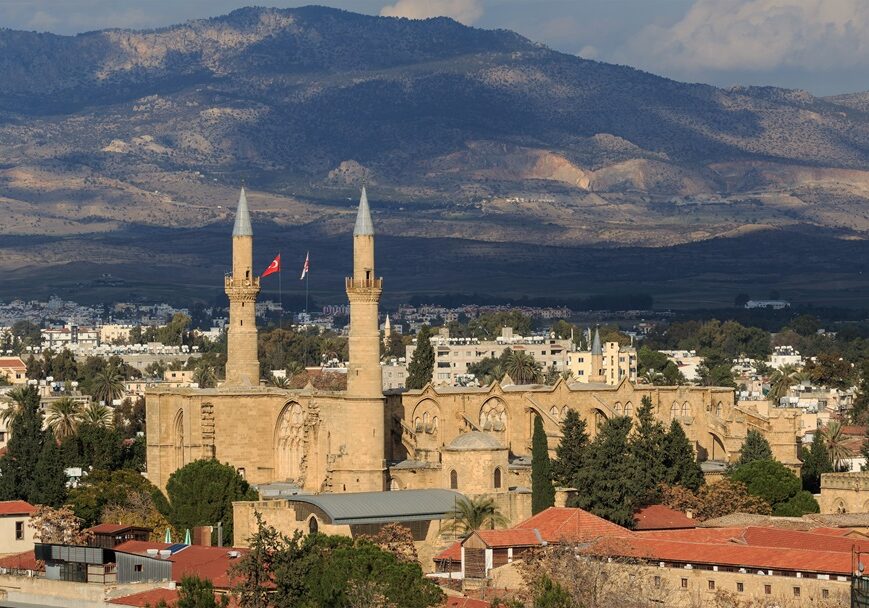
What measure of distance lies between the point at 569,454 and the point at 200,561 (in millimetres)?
22927

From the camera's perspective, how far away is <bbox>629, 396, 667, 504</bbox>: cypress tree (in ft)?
289

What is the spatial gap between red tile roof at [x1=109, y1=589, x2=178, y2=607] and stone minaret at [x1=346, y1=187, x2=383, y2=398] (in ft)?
90.7

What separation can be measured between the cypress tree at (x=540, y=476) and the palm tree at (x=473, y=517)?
2904mm

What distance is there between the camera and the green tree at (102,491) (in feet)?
296

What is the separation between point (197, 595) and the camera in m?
61.5

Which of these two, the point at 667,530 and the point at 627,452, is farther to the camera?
the point at 627,452

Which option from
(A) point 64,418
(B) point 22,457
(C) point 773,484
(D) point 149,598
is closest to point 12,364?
(A) point 64,418

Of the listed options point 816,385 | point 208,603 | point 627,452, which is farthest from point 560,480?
point 816,385

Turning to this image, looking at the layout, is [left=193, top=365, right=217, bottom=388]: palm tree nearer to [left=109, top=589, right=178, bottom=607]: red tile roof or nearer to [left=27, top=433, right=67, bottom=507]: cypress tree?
[left=27, top=433, right=67, bottom=507]: cypress tree

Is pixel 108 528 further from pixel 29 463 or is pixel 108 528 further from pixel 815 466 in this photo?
pixel 815 466

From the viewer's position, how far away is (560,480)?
3563 inches

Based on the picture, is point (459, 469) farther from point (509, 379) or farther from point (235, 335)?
point (509, 379)

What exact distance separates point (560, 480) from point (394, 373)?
79613 mm

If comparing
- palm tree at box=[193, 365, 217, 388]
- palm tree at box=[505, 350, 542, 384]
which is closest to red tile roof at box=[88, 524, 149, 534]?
palm tree at box=[193, 365, 217, 388]
